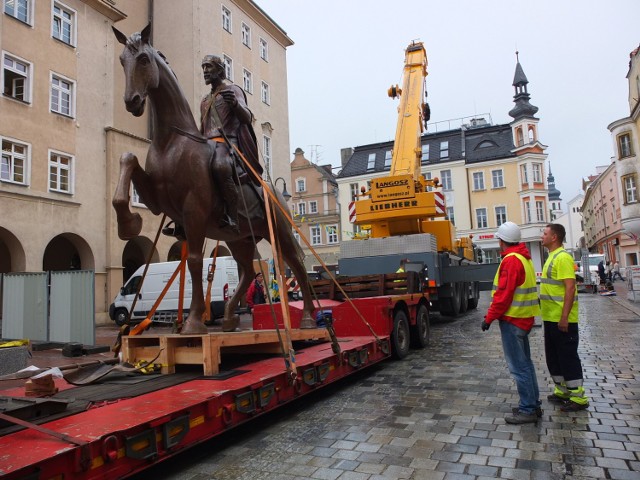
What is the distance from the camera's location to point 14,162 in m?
15.8

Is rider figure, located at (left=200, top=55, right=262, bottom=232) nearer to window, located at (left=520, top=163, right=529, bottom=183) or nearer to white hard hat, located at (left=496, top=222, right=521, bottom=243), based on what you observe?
white hard hat, located at (left=496, top=222, right=521, bottom=243)

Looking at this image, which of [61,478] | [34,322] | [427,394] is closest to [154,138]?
[61,478]

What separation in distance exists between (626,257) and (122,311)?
4134 cm

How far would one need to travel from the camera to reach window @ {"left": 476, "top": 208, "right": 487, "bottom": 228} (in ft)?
143

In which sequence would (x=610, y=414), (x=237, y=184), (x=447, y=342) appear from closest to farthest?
(x=610, y=414) → (x=237, y=184) → (x=447, y=342)

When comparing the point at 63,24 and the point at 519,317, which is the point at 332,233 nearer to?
the point at 63,24

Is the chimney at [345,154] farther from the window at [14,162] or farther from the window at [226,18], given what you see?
the window at [14,162]

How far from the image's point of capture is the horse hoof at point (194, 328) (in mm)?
4543

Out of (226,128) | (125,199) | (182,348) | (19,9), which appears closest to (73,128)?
(19,9)

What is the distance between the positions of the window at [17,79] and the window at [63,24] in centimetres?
Result: 183

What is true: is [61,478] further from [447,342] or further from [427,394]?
[447,342]

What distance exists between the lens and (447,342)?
9695 millimetres

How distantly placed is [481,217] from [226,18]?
27.8m

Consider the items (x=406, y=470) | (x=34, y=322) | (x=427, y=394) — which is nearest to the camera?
(x=406, y=470)
